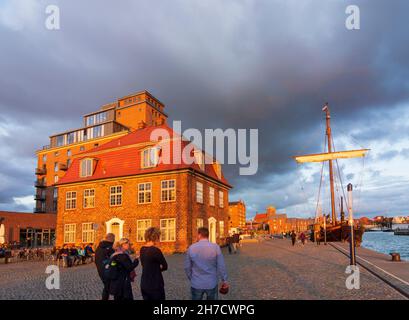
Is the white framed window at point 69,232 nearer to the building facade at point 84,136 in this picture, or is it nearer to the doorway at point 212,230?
the doorway at point 212,230

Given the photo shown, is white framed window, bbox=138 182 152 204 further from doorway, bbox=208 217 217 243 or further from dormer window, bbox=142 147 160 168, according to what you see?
doorway, bbox=208 217 217 243

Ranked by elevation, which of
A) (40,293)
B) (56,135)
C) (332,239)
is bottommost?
(332,239)

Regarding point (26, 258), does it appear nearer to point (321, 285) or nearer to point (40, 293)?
point (40, 293)

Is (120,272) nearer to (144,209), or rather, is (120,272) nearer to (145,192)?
(144,209)

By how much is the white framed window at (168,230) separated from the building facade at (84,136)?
48.5 m

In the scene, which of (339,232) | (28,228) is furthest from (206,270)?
(28,228)

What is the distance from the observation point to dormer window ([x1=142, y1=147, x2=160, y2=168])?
29531 mm

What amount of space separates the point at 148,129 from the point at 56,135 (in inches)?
2120

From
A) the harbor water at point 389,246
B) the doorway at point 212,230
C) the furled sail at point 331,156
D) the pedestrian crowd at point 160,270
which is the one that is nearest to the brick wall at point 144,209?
the doorway at point 212,230

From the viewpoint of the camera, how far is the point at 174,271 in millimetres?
16391

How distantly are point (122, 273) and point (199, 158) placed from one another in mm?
24563

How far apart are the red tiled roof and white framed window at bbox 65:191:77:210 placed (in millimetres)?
1186
